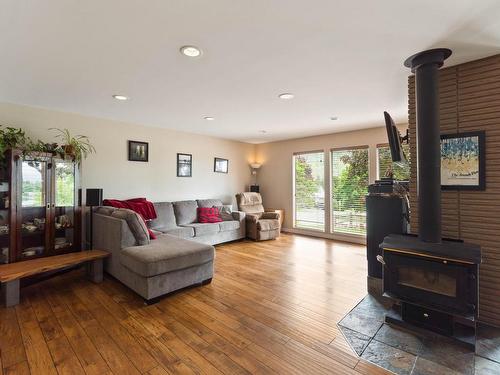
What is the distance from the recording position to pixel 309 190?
5.79 m

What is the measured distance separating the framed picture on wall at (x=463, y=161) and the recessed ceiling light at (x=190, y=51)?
237 cm

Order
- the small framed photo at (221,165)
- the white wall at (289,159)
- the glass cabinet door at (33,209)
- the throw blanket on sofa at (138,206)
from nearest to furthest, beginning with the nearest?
the glass cabinet door at (33,209) < the throw blanket on sofa at (138,206) < the white wall at (289,159) < the small framed photo at (221,165)

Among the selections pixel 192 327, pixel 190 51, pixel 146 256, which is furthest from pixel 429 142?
pixel 146 256

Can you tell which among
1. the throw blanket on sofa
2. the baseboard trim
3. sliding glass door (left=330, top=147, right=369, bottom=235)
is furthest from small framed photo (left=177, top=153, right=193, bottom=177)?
sliding glass door (left=330, top=147, right=369, bottom=235)

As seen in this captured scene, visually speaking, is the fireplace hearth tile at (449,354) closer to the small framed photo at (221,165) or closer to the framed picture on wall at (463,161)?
the framed picture on wall at (463,161)

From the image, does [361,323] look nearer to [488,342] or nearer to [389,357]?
[389,357]

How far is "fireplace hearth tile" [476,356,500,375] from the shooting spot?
1580 millimetres

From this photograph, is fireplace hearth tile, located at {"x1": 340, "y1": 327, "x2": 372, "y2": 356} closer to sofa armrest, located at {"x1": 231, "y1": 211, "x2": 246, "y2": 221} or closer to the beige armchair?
the beige armchair

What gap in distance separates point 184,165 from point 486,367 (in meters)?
4.93

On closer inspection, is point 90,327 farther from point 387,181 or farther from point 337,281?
point 387,181

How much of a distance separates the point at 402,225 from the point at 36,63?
12.9 feet

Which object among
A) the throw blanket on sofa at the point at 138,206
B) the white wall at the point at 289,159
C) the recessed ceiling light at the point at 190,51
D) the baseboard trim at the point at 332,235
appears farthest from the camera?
the baseboard trim at the point at 332,235

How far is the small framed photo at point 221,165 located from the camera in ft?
19.0

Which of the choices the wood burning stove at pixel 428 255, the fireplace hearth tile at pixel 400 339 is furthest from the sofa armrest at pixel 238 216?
the fireplace hearth tile at pixel 400 339
